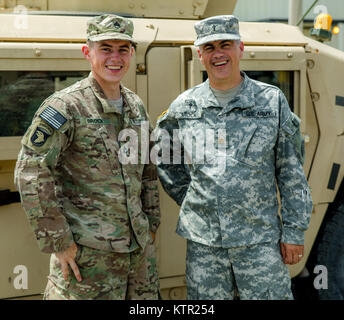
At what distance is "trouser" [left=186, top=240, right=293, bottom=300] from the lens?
102 inches

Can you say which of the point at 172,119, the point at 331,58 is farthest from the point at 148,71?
the point at 331,58

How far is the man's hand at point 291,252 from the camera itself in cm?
263

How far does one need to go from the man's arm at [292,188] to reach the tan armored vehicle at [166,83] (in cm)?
71

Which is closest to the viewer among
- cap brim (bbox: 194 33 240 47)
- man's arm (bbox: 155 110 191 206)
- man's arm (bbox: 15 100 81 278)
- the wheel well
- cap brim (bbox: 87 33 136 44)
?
man's arm (bbox: 15 100 81 278)

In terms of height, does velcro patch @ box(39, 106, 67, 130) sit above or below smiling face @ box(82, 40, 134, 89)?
below

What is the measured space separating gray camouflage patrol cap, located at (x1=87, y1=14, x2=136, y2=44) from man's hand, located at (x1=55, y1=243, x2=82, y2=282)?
92 cm

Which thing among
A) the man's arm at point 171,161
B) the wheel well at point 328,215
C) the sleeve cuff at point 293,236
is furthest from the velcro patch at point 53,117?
the wheel well at point 328,215

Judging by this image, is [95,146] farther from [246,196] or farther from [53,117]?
[246,196]

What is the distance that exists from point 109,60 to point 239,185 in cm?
82

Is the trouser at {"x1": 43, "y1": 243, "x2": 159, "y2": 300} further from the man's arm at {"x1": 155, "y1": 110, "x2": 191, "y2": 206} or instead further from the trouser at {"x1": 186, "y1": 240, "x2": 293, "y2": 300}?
the man's arm at {"x1": 155, "y1": 110, "x2": 191, "y2": 206}

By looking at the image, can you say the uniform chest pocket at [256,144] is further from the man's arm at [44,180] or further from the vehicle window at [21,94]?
the vehicle window at [21,94]

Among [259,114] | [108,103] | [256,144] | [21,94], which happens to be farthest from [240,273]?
[21,94]

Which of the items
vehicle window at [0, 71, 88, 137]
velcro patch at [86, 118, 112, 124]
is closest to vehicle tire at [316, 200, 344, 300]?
velcro patch at [86, 118, 112, 124]

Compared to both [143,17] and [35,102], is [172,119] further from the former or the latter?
[143,17]
